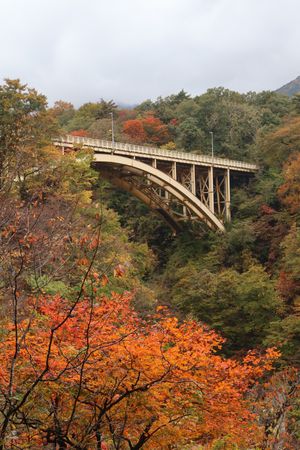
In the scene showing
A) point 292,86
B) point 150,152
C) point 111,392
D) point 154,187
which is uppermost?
point 292,86

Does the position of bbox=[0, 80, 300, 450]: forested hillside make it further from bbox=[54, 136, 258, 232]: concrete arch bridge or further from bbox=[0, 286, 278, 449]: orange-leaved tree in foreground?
bbox=[54, 136, 258, 232]: concrete arch bridge

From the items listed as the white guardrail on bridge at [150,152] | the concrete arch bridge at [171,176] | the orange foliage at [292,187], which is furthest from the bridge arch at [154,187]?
the orange foliage at [292,187]

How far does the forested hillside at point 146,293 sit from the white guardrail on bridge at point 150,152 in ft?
3.79

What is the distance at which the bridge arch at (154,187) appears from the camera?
80.5ft


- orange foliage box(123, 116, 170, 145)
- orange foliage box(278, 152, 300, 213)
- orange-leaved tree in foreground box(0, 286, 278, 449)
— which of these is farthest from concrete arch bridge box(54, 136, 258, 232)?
orange-leaved tree in foreground box(0, 286, 278, 449)

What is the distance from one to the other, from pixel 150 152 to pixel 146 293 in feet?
31.4

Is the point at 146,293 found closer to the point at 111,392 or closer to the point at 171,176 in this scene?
the point at 171,176

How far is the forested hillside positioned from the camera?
15.2ft

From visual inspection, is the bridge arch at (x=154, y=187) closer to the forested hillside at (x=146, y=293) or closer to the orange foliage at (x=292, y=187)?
the forested hillside at (x=146, y=293)

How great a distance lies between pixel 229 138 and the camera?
35.0 m

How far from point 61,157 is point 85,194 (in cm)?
163

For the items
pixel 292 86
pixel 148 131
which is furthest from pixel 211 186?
pixel 292 86

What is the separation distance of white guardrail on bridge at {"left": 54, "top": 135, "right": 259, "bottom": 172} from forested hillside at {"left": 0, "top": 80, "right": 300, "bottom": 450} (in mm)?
1154

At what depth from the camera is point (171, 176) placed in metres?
28.2
